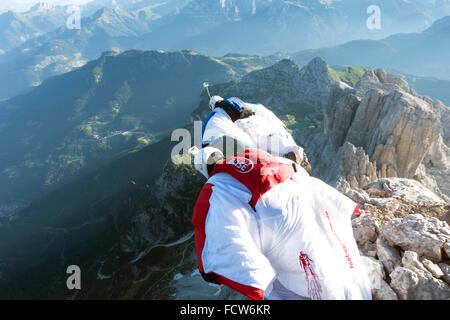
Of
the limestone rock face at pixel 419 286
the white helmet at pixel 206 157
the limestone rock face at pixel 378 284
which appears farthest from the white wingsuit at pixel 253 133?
the limestone rock face at pixel 419 286

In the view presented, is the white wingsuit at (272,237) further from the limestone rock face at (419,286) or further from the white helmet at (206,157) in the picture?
the limestone rock face at (419,286)

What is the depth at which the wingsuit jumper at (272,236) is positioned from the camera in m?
4.21

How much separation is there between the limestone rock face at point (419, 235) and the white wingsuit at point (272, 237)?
2159 millimetres

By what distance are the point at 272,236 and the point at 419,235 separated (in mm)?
4599

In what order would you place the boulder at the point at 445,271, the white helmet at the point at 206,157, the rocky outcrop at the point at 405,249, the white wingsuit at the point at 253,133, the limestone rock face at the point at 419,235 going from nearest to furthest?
1. the rocky outcrop at the point at 405,249
2. the boulder at the point at 445,271
3. the white helmet at the point at 206,157
4. the limestone rock face at the point at 419,235
5. the white wingsuit at the point at 253,133

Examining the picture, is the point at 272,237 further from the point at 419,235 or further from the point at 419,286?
the point at 419,235

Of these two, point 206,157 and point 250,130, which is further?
point 250,130

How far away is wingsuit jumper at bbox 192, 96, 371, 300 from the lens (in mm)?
4215

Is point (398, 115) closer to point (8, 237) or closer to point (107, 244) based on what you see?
point (107, 244)

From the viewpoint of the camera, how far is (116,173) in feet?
545

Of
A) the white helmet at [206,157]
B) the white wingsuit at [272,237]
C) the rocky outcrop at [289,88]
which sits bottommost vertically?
the rocky outcrop at [289,88]

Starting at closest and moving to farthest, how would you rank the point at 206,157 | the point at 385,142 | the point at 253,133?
1. the point at 206,157
2. the point at 253,133
3. the point at 385,142

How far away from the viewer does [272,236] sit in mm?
4754

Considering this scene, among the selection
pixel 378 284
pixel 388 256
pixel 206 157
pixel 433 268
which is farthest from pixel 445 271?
pixel 206 157
